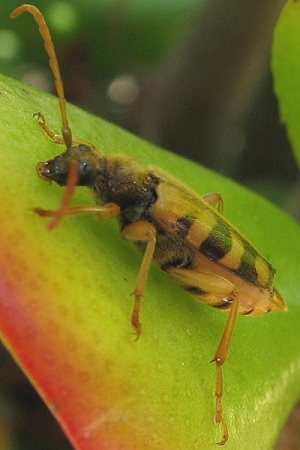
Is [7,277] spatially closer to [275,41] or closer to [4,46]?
[275,41]

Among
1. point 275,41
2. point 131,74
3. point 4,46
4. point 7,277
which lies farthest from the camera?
point 131,74

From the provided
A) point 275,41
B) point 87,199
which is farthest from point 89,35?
point 87,199

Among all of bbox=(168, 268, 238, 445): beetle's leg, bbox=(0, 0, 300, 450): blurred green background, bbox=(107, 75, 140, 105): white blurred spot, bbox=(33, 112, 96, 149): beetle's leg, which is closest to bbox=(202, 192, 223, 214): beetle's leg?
bbox=(168, 268, 238, 445): beetle's leg

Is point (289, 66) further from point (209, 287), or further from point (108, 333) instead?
point (108, 333)

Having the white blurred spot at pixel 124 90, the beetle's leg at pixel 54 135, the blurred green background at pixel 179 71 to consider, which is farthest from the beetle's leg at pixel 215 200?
the white blurred spot at pixel 124 90

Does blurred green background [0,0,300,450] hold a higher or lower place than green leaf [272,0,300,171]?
lower

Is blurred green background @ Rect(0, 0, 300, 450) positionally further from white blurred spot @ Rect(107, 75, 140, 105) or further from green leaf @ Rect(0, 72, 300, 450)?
green leaf @ Rect(0, 72, 300, 450)
